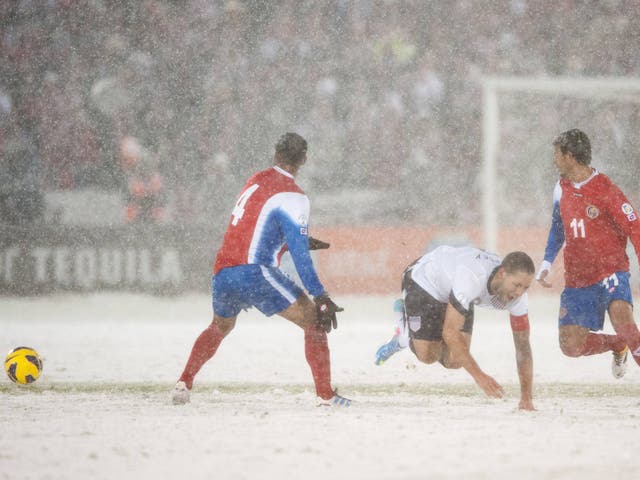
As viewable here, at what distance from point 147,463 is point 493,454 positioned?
1603 millimetres

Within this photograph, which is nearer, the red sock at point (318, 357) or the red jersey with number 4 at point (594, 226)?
the red sock at point (318, 357)

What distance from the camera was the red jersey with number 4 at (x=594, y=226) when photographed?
679 cm

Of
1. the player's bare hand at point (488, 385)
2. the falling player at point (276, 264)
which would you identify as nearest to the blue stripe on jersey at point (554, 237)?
the player's bare hand at point (488, 385)

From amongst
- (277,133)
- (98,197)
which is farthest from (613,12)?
(98,197)

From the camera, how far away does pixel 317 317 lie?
20.9 ft

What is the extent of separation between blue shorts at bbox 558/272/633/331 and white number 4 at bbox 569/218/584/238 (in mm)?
351

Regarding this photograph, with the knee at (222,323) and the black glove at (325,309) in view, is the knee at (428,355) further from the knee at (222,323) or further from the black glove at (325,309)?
the knee at (222,323)

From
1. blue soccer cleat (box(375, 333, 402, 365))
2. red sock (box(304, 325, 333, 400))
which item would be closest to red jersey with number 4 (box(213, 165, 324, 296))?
red sock (box(304, 325, 333, 400))

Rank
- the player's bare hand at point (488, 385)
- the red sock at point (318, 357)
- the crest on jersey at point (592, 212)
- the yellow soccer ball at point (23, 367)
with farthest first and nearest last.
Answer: the yellow soccer ball at point (23, 367) < the crest on jersey at point (592, 212) < the red sock at point (318, 357) < the player's bare hand at point (488, 385)

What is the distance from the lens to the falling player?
6320mm

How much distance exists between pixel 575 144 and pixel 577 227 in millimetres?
612

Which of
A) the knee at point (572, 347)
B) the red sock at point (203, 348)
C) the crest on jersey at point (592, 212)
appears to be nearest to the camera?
the red sock at point (203, 348)

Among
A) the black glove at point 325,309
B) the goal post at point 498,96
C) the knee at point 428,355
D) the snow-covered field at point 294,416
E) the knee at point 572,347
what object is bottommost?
the snow-covered field at point 294,416

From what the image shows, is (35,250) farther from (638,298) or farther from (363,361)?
(638,298)
